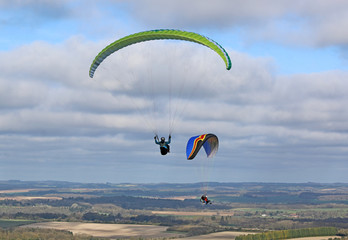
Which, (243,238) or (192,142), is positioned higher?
(192,142)

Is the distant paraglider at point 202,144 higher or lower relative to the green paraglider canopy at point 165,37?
lower

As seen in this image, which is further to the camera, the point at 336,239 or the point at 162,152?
the point at 336,239

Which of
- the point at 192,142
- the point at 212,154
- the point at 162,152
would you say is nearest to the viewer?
the point at 162,152

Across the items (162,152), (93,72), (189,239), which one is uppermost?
(93,72)

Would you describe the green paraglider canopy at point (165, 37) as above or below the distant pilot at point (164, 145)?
above

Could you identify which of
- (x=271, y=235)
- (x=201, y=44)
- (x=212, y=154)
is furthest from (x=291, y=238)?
(x=201, y=44)

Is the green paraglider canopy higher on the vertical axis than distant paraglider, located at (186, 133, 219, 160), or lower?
higher

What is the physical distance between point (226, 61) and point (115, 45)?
12.5 metres

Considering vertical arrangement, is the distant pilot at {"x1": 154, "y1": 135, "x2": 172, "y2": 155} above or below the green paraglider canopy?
below

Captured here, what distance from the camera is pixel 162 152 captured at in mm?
55938

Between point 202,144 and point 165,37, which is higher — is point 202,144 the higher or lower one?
the lower one

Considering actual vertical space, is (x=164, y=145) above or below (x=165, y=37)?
below

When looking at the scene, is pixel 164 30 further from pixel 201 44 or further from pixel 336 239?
pixel 336 239

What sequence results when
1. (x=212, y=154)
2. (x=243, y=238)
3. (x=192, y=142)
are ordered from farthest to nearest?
(x=243, y=238), (x=212, y=154), (x=192, y=142)
